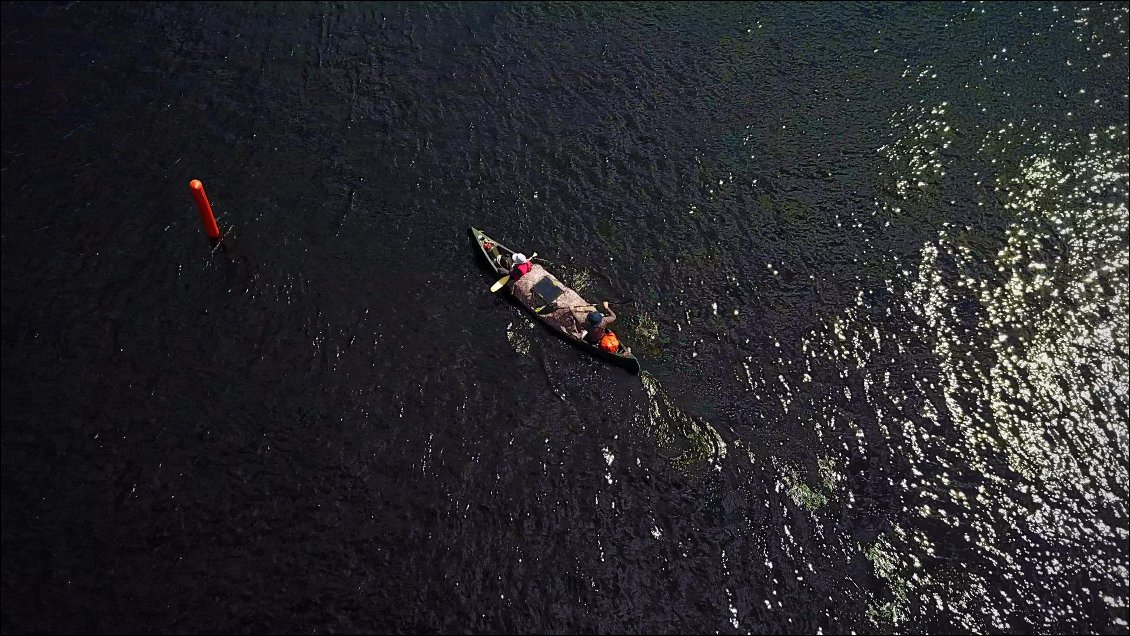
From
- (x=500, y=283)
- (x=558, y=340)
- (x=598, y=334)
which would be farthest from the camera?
(x=500, y=283)

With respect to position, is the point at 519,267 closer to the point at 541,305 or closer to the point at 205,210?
the point at 541,305

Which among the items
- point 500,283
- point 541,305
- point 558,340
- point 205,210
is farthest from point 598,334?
point 205,210

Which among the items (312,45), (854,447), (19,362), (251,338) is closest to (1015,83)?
(854,447)

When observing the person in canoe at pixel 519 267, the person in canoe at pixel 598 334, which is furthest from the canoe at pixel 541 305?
the person in canoe at pixel 519 267

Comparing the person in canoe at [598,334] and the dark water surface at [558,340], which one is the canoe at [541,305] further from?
the dark water surface at [558,340]

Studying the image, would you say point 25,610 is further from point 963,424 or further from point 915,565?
point 963,424

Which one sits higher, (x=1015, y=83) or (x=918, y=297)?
(x=1015, y=83)
